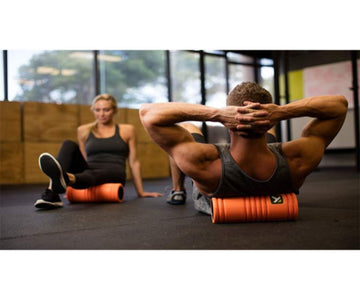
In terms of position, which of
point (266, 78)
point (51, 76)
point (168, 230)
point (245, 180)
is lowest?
point (168, 230)

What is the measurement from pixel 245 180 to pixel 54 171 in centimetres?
121

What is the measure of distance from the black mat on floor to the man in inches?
8.0

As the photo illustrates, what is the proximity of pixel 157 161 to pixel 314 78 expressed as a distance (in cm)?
444

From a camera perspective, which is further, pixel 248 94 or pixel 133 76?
pixel 133 76

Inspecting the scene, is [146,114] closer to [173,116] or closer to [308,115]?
[173,116]

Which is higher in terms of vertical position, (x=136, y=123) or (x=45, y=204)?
(x=136, y=123)

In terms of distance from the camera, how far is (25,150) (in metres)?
5.43

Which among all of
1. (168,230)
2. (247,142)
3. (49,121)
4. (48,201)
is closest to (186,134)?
(247,142)

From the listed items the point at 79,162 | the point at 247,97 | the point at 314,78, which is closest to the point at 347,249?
the point at 247,97

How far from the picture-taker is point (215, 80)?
321 inches

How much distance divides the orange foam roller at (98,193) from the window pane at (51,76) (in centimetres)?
329

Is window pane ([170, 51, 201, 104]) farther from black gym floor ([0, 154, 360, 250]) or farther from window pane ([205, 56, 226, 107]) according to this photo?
black gym floor ([0, 154, 360, 250])

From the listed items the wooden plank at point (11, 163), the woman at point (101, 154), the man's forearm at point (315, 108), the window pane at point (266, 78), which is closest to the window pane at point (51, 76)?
the wooden plank at point (11, 163)

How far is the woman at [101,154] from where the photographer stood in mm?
2655
